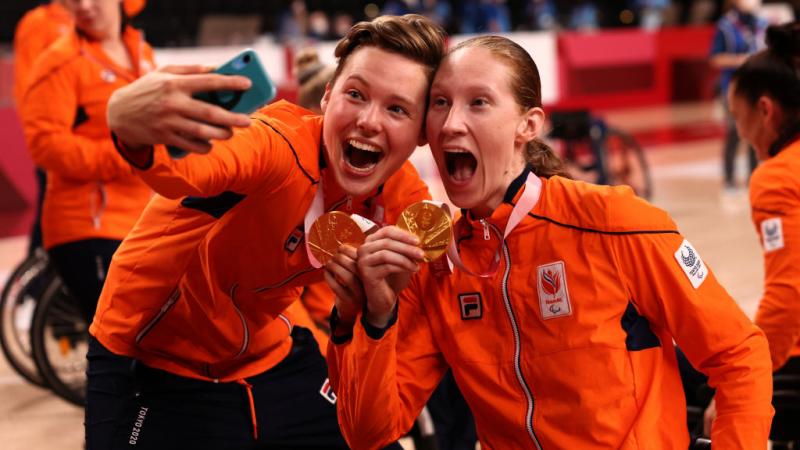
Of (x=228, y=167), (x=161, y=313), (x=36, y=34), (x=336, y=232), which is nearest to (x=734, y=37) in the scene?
(x=36, y=34)

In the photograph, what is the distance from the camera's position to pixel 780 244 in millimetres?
2678

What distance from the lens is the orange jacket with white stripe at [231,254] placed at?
204 centimetres

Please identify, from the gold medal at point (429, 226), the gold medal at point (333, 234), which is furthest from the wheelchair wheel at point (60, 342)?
the gold medal at point (429, 226)

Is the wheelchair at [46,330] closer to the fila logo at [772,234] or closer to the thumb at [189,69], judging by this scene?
the fila logo at [772,234]

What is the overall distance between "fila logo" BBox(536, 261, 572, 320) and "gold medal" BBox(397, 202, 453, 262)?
1.08 feet

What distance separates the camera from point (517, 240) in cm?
210

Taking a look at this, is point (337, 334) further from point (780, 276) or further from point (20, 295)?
point (20, 295)

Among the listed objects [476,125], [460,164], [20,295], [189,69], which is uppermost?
[189,69]

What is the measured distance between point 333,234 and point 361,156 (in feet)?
1.40

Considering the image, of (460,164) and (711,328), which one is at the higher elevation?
(460,164)

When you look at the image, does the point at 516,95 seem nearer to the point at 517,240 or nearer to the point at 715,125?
the point at 517,240

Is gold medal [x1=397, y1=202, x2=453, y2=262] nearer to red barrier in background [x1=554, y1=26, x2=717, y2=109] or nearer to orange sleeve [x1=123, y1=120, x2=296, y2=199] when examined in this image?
orange sleeve [x1=123, y1=120, x2=296, y2=199]

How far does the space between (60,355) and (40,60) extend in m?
1.65

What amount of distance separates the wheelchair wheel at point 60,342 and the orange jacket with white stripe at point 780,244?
3.03 m
